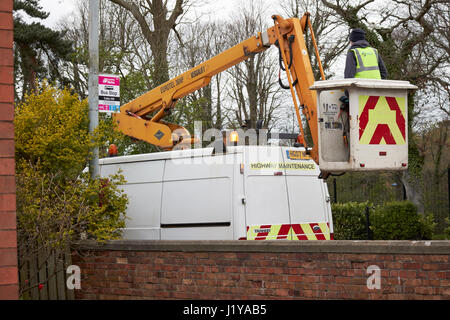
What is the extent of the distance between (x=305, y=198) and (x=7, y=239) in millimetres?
5867

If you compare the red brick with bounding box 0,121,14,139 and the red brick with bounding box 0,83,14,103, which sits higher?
the red brick with bounding box 0,83,14,103

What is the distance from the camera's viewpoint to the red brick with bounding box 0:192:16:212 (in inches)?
191

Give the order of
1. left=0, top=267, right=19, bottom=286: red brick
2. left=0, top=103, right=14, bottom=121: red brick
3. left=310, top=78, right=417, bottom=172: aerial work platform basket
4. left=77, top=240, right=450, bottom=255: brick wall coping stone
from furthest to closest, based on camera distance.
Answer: left=310, top=78, right=417, bottom=172: aerial work platform basket < left=77, top=240, right=450, bottom=255: brick wall coping stone < left=0, top=103, right=14, bottom=121: red brick < left=0, top=267, right=19, bottom=286: red brick

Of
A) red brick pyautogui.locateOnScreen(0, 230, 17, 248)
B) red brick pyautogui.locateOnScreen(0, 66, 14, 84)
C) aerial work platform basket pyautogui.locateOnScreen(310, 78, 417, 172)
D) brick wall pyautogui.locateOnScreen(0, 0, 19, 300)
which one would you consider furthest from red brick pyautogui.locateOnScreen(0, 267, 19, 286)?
aerial work platform basket pyautogui.locateOnScreen(310, 78, 417, 172)

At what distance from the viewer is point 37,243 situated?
811 centimetres

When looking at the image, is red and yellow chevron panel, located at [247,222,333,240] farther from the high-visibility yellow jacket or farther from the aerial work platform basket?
the high-visibility yellow jacket

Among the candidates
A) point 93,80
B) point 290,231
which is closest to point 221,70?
point 93,80

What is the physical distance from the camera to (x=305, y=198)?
995cm

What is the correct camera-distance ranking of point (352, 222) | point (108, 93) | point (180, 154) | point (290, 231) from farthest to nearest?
point (352, 222), point (108, 93), point (180, 154), point (290, 231)

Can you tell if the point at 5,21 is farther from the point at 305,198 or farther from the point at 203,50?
the point at 203,50

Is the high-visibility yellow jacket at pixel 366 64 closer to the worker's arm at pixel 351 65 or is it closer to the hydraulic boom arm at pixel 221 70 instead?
the worker's arm at pixel 351 65

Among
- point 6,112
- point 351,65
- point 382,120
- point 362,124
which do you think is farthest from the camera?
point 351,65

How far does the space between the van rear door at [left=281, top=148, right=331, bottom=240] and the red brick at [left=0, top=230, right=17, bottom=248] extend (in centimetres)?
545
